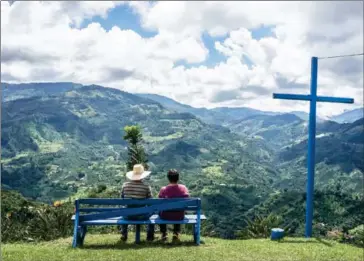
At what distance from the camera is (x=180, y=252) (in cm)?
916

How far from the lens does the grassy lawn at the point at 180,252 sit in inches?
343

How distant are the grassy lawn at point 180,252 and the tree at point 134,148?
7328 millimetres

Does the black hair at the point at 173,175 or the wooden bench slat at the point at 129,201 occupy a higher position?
the black hair at the point at 173,175

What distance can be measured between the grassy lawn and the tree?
24.0ft

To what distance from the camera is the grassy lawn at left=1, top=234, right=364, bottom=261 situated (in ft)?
28.6

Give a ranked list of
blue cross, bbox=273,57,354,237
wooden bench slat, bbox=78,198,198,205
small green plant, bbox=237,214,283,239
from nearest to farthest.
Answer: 1. wooden bench slat, bbox=78,198,198,205
2. blue cross, bbox=273,57,354,237
3. small green plant, bbox=237,214,283,239

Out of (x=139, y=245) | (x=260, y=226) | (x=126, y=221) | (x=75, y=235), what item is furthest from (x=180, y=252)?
(x=260, y=226)

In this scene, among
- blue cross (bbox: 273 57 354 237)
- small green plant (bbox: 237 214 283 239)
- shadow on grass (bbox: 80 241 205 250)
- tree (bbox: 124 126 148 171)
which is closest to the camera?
shadow on grass (bbox: 80 241 205 250)

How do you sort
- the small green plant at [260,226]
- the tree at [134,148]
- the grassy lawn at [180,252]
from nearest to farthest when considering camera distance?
1. the grassy lawn at [180,252]
2. the small green plant at [260,226]
3. the tree at [134,148]

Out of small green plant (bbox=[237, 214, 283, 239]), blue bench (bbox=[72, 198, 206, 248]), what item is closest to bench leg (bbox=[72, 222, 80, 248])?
blue bench (bbox=[72, 198, 206, 248])

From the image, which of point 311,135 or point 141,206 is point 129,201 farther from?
point 311,135

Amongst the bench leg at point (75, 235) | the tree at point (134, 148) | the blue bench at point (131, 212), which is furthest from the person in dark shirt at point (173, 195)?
the tree at point (134, 148)

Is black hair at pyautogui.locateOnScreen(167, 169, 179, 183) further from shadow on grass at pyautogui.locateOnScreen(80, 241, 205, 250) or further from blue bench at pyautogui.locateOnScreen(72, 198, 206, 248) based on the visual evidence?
shadow on grass at pyautogui.locateOnScreen(80, 241, 205, 250)

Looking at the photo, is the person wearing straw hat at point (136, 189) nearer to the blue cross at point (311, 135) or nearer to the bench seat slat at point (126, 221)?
the bench seat slat at point (126, 221)
